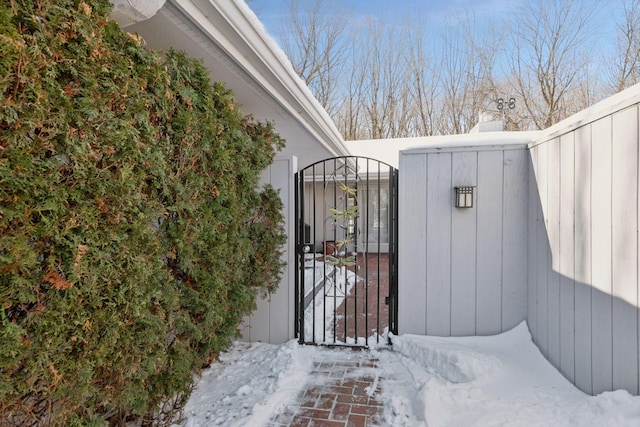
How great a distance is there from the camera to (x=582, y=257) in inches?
102

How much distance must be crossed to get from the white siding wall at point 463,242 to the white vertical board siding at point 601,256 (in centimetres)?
113

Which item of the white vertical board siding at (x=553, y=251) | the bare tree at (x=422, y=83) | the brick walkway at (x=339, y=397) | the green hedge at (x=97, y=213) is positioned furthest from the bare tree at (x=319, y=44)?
the green hedge at (x=97, y=213)

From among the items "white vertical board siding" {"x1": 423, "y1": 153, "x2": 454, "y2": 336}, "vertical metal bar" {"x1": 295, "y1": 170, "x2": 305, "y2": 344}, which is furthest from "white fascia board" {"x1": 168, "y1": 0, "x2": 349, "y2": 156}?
"white vertical board siding" {"x1": 423, "y1": 153, "x2": 454, "y2": 336}

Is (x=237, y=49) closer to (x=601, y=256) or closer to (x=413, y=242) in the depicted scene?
(x=413, y=242)

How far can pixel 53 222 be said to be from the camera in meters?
1.37

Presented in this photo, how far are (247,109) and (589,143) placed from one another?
3.25 meters

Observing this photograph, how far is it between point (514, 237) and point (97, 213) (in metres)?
3.50

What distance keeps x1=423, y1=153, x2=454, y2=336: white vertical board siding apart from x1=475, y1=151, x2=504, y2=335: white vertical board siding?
0.28 m

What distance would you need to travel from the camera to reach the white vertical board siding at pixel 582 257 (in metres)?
2.51

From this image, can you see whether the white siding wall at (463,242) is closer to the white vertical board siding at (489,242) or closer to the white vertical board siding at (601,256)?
the white vertical board siding at (489,242)

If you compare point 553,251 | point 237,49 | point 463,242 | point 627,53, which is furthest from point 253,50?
point 627,53

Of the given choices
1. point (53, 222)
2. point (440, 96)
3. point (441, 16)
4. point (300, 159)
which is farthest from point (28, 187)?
point (441, 16)

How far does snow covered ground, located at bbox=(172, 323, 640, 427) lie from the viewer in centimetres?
237

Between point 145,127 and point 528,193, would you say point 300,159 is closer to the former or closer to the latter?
point 528,193
